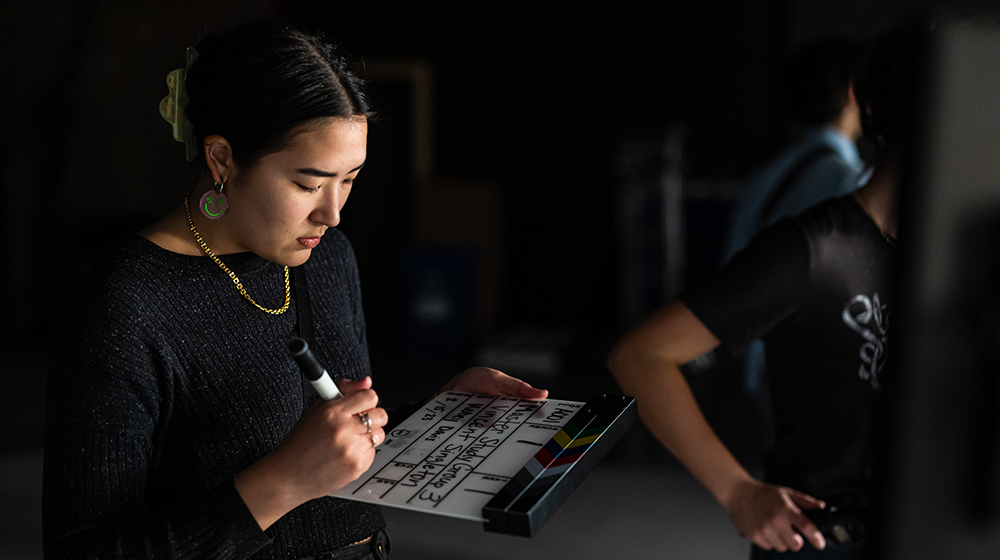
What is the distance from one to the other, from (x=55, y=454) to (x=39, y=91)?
5.59 meters

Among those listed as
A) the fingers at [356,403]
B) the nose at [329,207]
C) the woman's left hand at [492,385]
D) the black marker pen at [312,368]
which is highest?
the nose at [329,207]

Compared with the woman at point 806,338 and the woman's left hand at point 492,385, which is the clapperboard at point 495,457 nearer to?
the woman's left hand at point 492,385

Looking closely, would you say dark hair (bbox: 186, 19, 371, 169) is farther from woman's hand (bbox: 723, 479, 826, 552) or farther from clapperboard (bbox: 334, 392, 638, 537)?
woman's hand (bbox: 723, 479, 826, 552)

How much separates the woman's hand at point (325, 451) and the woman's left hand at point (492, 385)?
18 cm

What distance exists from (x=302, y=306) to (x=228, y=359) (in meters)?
0.13

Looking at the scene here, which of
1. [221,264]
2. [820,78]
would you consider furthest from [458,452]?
[820,78]

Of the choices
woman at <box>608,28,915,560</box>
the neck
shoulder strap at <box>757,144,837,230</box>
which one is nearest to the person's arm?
woman at <box>608,28,915,560</box>

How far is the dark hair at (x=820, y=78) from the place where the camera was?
88.1 inches

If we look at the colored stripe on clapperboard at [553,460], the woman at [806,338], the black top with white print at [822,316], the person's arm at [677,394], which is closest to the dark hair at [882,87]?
the woman at [806,338]

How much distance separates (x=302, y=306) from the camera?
3.53ft

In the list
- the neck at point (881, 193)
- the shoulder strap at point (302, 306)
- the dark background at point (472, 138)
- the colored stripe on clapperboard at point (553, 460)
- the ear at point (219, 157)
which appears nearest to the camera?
the colored stripe on clapperboard at point (553, 460)

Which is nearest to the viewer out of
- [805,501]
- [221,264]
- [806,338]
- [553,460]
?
[553,460]

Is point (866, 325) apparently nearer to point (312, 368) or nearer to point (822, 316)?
point (822, 316)

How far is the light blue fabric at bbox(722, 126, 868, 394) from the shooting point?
218 cm
